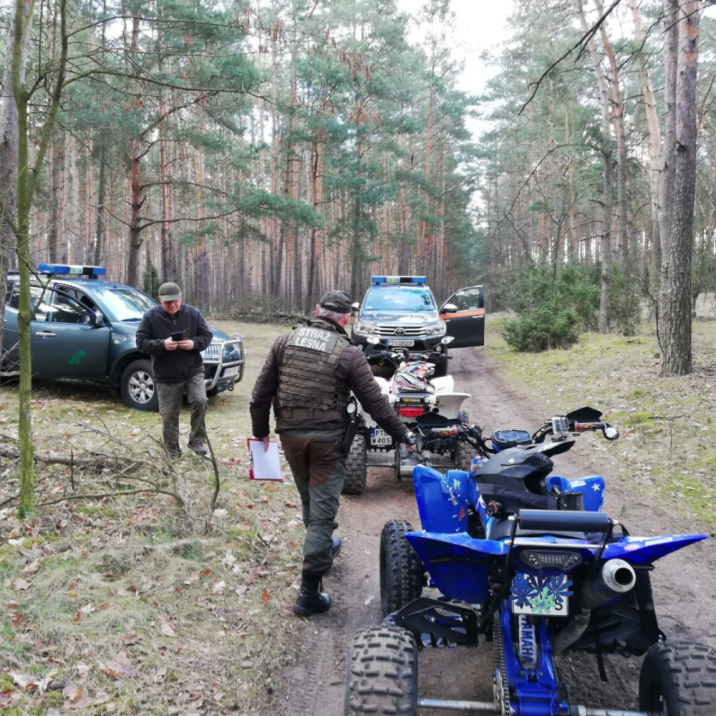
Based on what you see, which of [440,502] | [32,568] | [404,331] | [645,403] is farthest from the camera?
[404,331]

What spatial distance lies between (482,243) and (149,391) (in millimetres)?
47343

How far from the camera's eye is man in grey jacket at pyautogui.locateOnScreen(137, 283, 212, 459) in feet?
21.1

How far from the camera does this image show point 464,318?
46.3ft

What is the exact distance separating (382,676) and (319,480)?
162 cm

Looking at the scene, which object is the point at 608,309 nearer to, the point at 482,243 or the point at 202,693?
the point at 202,693

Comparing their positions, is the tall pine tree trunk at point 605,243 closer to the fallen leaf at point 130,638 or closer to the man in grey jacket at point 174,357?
the man in grey jacket at point 174,357

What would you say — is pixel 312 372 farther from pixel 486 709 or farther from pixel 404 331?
pixel 404 331

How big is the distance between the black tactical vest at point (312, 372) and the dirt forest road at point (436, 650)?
4.28 feet

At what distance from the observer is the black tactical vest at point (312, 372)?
3848 mm

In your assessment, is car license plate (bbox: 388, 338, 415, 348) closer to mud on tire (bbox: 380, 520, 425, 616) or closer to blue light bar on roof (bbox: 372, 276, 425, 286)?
blue light bar on roof (bbox: 372, 276, 425, 286)

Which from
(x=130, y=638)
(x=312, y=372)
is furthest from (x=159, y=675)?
(x=312, y=372)

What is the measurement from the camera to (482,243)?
176ft

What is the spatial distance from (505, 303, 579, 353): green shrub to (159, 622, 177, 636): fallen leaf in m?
14.3

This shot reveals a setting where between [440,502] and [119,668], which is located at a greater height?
[440,502]
